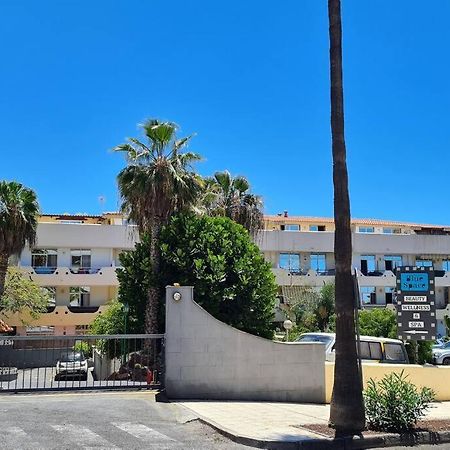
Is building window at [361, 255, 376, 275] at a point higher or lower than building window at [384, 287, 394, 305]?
higher

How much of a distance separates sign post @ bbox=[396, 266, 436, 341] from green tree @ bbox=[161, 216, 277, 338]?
7.16 m

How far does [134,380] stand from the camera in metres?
14.7

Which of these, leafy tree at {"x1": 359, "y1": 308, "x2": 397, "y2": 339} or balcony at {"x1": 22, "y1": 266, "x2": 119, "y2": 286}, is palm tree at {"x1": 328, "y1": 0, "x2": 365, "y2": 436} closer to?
leafy tree at {"x1": 359, "y1": 308, "x2": 397, "y2": 339}

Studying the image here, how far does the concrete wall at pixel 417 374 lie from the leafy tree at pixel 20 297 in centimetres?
2696

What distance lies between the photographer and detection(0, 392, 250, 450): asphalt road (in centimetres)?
876

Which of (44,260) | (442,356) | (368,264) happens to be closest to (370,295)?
(368,264)

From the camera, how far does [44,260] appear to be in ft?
141

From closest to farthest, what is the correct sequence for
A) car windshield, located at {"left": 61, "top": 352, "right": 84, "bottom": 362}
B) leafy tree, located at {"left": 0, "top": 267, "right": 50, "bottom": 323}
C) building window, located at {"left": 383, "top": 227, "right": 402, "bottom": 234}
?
1. car windshield, located at {"left": 61, "top": 352, "right": 84, "bottom": 362}
2. leafy tree, located at {"left": 0, "top": 267, "right": 50, "bottom": 323}
3. building window, located at {"left": 383, "top": 227, "right": 402, "bottom": 234}

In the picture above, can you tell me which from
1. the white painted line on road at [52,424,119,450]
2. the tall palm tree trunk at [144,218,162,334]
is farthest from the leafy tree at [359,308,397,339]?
the white painted line on road at [52,424,119,450]

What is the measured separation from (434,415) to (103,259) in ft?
113

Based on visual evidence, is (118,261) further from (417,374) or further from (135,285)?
(417,374)

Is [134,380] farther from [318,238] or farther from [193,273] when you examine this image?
[318,238]

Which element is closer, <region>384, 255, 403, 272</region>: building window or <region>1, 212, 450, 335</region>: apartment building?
<region>1, 212, 450, 335</region>: apartment building

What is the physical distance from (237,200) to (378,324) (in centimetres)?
1112
